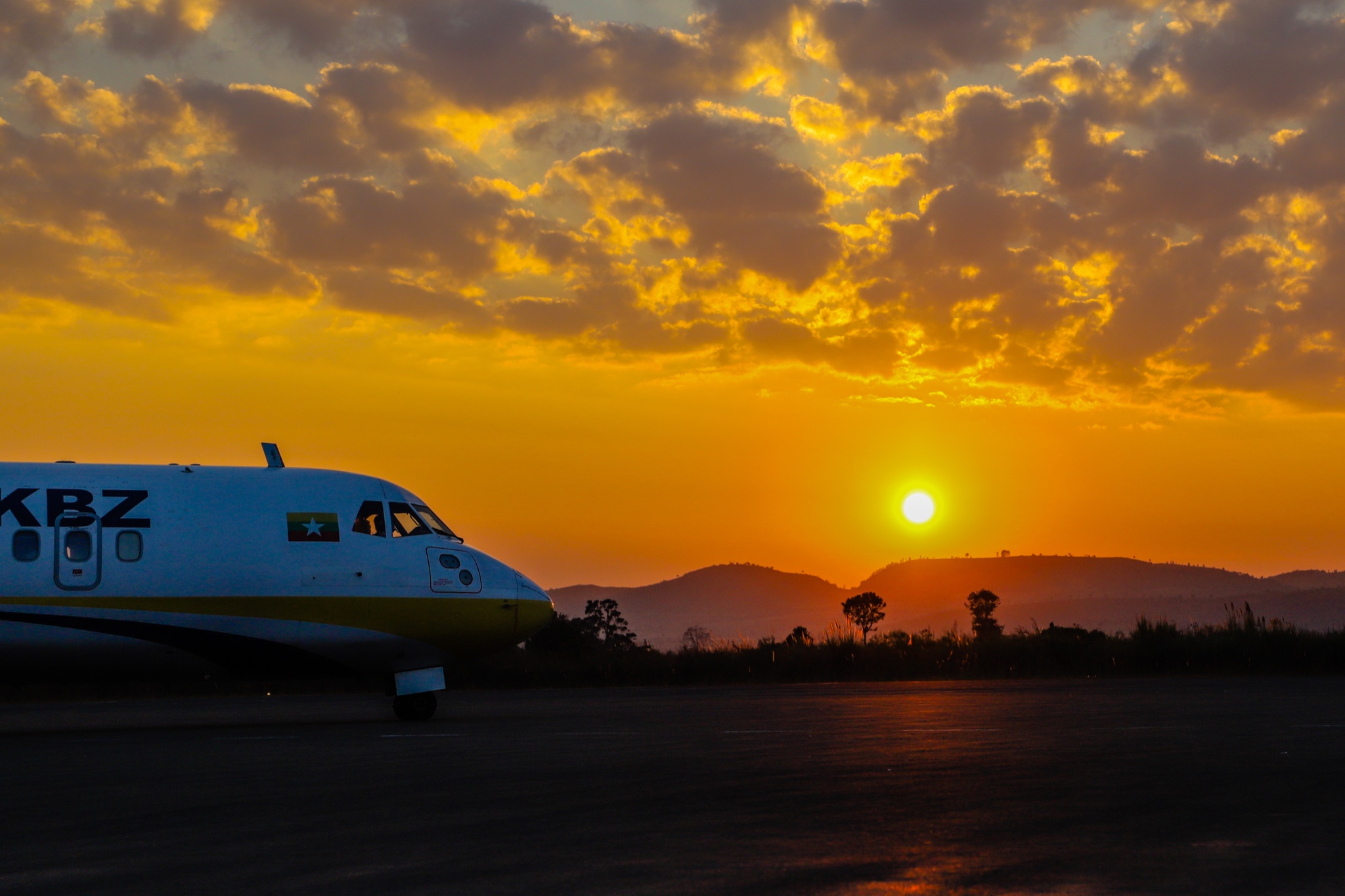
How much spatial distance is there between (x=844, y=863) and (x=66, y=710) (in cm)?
2970

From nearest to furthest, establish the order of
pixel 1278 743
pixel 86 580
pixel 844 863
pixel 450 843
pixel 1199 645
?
1. pixel 844 863
2. pixel 450 843
3. pixel 1278 743
4. pixel 86 580
5. pixel 1199 645

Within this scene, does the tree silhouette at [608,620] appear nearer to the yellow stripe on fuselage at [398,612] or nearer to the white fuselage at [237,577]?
the yellow stripe on fuselage at [398,612]

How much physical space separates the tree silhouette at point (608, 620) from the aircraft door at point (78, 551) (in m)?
76.1

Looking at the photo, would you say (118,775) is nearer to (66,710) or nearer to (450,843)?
(450,843)

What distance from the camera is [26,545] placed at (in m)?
24.2

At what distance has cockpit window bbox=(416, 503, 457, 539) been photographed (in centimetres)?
2739

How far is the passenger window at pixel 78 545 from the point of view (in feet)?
79.9

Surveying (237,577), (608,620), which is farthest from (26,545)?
(608,620)

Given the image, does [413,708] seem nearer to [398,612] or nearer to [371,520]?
[398,612]

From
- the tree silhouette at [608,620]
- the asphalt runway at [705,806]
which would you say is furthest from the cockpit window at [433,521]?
the tree silhouette at [608,620]

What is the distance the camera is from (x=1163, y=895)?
26.3ft

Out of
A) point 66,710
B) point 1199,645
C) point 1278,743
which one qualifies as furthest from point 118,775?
point 1199,645

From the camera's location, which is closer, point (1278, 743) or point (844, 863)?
point (844, 863)

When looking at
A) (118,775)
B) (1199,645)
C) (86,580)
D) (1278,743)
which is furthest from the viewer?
(1199,645)
